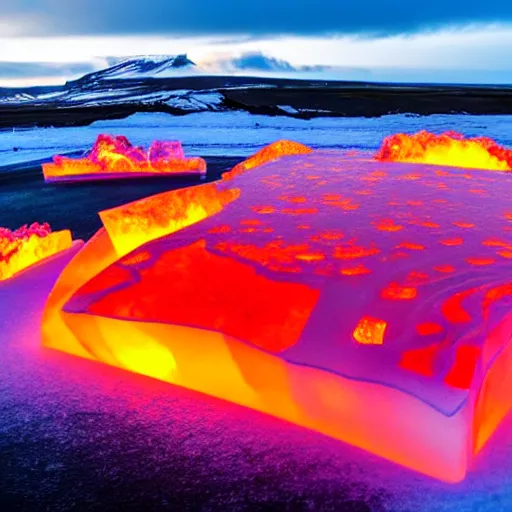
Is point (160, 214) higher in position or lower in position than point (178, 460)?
higher

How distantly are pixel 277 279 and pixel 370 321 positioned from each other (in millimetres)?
612

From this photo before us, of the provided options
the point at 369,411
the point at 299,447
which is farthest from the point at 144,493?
the point at 369,411

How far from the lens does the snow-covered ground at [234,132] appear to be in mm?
14242

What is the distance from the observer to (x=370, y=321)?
2.63 m

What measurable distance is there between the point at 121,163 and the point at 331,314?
845 cm

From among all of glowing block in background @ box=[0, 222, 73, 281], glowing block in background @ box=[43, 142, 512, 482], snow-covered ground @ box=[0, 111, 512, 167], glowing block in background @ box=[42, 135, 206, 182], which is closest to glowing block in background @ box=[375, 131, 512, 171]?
glowing block in background @ box=[43, 142, 512, 482]

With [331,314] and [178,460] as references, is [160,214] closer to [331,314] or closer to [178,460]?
[331,314]

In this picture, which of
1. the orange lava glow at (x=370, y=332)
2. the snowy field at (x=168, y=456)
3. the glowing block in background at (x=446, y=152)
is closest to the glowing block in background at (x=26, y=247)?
the snowy field at (x=168, y=456)

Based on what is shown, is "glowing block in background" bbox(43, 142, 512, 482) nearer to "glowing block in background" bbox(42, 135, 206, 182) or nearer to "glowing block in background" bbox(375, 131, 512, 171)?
"glowing block in background" bbox(375, 131, 512, 171)

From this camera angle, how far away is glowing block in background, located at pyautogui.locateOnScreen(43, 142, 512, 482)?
2.40 meters

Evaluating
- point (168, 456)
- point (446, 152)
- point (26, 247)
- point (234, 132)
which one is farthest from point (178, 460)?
point (234, 132)

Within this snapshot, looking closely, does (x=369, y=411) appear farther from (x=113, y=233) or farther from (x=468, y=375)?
(x=113, y=233)

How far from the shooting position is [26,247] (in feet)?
16.2

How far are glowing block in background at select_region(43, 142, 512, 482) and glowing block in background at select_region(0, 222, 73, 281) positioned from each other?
3.55ft
